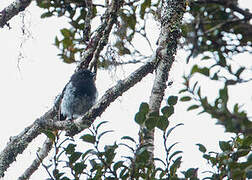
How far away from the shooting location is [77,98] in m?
6.60

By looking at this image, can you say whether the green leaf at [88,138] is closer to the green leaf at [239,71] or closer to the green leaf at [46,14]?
the green leaf at [239,71]

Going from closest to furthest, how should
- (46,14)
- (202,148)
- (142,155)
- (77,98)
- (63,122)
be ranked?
(142,155)
(202,148)
(63,122)
(46,14)
(77,98)

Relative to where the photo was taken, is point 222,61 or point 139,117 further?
point 139,117

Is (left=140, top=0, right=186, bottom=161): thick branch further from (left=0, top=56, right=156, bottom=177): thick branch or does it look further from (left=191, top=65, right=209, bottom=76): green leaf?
(left=191, top=65, right=209, bottom=76): green leaf

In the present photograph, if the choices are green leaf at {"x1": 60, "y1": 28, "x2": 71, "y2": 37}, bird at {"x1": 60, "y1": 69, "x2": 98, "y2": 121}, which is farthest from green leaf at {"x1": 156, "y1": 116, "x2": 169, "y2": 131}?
bird at {"x1": 60, "y1": 69, "x2": 98, "y2": 121}

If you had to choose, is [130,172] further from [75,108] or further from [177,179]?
[75,108]

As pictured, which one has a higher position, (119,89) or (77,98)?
(77,98)

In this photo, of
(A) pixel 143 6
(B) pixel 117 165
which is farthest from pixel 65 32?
(B) pixel 117 165

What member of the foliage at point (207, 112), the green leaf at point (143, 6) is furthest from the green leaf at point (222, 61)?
the green leaf at point (143, 6)

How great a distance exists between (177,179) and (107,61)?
114 inches

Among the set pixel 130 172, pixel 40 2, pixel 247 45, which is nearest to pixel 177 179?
pixel 130 172

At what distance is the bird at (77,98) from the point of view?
6.51m

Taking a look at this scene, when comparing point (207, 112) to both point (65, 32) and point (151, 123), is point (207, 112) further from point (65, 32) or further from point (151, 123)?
point (65, 32)

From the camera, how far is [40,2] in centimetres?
501
